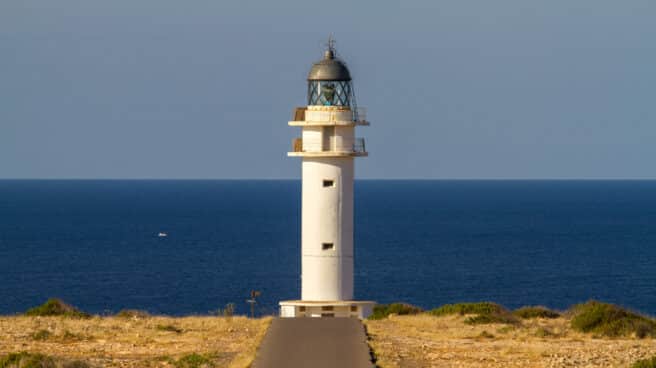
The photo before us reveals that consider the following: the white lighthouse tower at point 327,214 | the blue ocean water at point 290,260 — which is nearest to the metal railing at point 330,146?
the white lighthouse tower at point 327,214

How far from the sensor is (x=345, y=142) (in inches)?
1373

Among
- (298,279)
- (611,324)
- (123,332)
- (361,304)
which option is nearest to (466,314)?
(361,304)

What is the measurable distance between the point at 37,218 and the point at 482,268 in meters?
89.7

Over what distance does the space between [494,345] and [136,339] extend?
743 cm

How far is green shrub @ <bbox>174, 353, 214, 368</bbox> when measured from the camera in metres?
23.6

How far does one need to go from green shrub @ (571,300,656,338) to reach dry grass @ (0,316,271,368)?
7.23m

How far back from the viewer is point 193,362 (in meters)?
23.9

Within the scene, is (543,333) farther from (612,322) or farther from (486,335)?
(612,322)

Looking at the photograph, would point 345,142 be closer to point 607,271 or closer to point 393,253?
point 607,271

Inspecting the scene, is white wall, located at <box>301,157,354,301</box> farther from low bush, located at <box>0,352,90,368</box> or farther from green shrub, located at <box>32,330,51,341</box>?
low bush, located at <box>0,352,90,368</box>

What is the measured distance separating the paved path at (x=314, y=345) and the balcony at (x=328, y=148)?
5485 millimetres

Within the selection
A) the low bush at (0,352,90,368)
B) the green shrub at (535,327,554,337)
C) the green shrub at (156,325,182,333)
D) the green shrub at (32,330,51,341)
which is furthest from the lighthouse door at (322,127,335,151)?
A: the low bush at (0,352,90,368)

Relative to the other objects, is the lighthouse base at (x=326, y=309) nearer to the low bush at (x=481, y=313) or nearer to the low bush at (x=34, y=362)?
the low bush at (x=481, y=313)

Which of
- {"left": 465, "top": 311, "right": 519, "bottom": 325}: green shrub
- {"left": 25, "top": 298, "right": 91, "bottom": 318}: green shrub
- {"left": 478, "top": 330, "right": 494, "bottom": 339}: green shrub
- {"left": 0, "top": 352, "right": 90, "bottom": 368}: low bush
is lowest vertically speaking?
{"left": 0, "top": 352, "right": 90, "bottom": 368}: low bush
